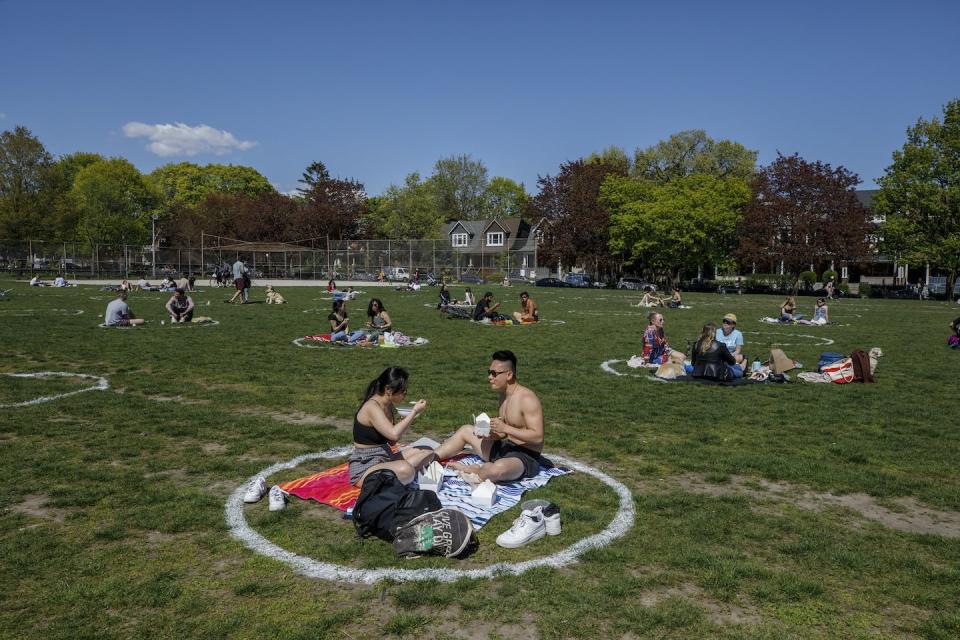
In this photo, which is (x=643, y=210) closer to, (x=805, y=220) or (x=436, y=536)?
(x=805, y=220)

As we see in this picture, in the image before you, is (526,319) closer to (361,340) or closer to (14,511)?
(361,340)

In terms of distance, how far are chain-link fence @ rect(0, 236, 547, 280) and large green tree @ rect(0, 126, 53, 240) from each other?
394 centimetres

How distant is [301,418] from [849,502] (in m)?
7.72

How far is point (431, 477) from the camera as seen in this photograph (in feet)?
24.2

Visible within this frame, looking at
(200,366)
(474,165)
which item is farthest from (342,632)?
(474,165)

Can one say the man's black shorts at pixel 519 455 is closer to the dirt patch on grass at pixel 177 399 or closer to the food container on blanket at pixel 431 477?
the food container on blanket at pixel 431 477

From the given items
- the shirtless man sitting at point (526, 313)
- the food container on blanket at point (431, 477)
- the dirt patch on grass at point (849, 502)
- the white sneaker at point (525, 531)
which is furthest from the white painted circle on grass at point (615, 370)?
the shirtless man sitting at point (526, 313)

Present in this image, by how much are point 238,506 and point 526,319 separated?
20.0m

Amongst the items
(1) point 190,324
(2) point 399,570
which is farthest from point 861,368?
(1) point 190,324

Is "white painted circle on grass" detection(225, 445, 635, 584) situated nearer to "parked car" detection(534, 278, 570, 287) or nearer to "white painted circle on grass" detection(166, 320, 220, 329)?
"white painted circle on grass" detection(166, 320, 220, 329)

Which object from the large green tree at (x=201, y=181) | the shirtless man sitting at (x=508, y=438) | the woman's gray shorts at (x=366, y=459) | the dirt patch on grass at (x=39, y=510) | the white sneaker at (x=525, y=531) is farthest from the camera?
the large green tree at (x=201, y=181)

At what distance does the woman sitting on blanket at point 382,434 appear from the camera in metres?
7.02

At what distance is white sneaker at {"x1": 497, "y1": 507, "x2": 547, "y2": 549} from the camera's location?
573 centimetres

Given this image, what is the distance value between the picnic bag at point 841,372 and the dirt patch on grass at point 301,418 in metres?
10.4
